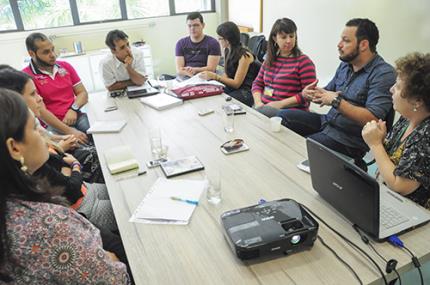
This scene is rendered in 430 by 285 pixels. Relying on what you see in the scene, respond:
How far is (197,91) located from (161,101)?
316 millimetres

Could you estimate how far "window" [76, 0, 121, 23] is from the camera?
16.7ft

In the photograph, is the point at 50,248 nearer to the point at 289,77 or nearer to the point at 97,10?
the point at 289,77

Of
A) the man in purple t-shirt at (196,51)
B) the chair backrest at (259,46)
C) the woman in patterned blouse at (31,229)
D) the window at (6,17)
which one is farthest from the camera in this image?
the window at (6,17)

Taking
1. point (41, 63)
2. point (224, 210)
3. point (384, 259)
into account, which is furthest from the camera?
point (41, 63)

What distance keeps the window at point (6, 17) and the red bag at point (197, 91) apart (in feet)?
11.9

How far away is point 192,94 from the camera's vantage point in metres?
2.62

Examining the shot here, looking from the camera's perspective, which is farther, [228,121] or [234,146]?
[228,121]

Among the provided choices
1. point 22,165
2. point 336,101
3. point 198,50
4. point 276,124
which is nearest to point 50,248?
point 22,165

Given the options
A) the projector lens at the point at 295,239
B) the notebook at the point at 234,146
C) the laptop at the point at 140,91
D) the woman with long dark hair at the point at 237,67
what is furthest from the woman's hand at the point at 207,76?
the projector lens at the point at 295,239

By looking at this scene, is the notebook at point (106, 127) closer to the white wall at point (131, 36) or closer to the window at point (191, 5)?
the white wall at point (131, 36)

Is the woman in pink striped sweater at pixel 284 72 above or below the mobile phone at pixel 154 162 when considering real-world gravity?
above

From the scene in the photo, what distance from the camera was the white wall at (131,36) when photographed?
15.6ft

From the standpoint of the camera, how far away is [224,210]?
1279 mm

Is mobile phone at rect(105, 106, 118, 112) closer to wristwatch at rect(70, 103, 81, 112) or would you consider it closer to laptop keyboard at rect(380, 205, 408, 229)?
wristwatch at rect(70, 103, 81, 112)
